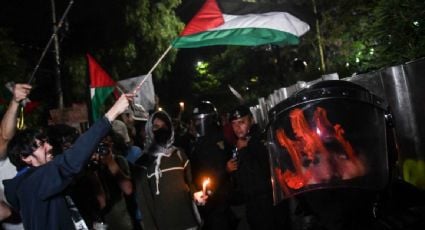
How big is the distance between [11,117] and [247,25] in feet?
14.5

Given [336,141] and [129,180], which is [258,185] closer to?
[129,180]

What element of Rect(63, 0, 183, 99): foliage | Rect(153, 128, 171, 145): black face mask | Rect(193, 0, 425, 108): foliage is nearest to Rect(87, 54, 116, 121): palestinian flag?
Rect(193, 0, 425, 108): foliage

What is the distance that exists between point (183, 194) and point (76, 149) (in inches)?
80.8

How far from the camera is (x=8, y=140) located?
175 inches

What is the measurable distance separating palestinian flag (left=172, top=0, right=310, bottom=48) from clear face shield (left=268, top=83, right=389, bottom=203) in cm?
416

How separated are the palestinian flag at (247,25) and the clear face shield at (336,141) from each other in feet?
13.7

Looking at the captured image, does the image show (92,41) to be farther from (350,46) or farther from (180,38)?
(180,38)

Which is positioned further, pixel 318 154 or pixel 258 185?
pixel 258 185

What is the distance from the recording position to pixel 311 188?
121 inches

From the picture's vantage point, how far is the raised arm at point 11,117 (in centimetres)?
416

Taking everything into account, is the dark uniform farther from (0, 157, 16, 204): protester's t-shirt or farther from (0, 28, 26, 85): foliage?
(0, 28, 26, 85): foliage

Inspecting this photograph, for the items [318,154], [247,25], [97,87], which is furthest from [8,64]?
[318,154]

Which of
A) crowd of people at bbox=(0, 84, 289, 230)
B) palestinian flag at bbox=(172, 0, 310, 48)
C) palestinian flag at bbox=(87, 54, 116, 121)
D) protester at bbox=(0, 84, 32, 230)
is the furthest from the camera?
palestinian flag at bbox=(87, 54, 116, 121)

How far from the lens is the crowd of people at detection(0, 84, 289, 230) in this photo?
3223mm
